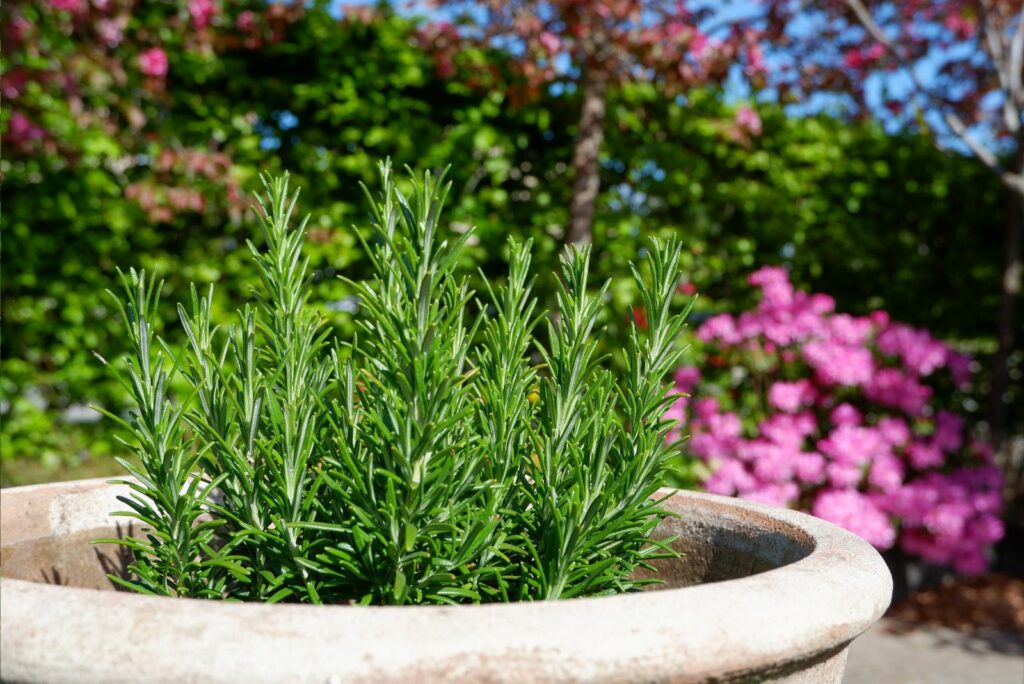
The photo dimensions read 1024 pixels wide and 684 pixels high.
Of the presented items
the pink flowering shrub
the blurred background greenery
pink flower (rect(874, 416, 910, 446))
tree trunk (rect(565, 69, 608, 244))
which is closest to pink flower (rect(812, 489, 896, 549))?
the pink flowering shrub

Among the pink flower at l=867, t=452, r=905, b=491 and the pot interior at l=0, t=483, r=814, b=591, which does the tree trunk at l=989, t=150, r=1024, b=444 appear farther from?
the pot interior at l=0, t=483, r=814, b=591

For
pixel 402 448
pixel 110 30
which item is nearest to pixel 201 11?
pixel 110 30

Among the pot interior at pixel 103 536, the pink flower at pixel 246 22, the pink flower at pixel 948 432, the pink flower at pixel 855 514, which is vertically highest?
the pink flower at pixel 246 22

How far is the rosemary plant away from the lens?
1.07m

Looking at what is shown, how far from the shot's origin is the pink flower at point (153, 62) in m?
4.60

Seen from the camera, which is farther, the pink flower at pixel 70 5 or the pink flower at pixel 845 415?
the pink flower at pixel 845 415

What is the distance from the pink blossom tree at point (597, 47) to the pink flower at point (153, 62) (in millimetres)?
1494

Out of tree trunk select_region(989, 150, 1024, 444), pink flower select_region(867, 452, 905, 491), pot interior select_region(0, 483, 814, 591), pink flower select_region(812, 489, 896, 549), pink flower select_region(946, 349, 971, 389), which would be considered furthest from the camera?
tree trunk select_region(989, 150, 1024, 444)

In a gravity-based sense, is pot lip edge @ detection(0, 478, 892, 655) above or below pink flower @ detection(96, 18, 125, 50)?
below

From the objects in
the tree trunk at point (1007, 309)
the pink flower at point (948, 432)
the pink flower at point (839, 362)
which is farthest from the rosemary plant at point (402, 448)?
the tree trunk at point (1007, 309)

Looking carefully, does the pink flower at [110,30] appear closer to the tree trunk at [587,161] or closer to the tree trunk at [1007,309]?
the tree trunk at [587,161]

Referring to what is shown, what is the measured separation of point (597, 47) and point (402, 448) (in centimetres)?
387

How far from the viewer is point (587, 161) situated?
484 cm

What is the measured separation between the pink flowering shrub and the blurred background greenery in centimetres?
55
